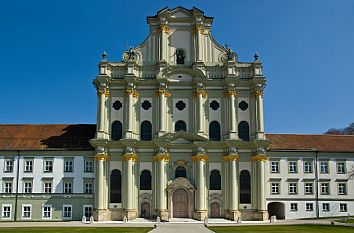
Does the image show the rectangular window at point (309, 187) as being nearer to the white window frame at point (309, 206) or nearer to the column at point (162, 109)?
the white window frame at point (309, 206)

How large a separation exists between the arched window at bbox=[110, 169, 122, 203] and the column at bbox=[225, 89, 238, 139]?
Answer: 41.8ft

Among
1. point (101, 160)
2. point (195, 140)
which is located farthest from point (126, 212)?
point (195, 140)

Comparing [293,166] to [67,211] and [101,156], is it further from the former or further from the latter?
[67,211]

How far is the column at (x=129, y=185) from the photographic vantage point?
48.2 metres

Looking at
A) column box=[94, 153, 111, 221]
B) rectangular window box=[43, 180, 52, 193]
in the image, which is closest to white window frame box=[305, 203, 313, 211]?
column box=[94, 153, 111, 221]

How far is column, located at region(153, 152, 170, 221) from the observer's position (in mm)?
48188

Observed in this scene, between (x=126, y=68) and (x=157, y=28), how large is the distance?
6.09 m

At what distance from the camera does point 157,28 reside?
176 ft

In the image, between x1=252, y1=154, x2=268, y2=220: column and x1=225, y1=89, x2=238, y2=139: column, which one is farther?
x1=225, y1=89, x2=238, y2=139: column

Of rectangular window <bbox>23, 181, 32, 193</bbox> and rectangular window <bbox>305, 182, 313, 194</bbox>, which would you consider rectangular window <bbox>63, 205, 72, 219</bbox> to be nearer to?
rectangular window <bbox>23, 181, 32, 193</bbox>

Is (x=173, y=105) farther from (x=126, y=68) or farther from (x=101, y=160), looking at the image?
(x=101, y=160)

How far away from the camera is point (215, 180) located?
50.0 m

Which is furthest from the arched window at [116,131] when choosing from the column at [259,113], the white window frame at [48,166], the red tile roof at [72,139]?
the column at [259,113]

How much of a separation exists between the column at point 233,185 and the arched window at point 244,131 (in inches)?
103
